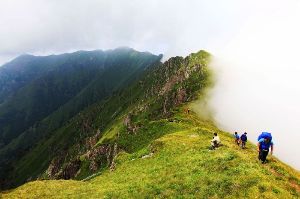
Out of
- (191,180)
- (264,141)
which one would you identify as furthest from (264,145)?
(191,180)

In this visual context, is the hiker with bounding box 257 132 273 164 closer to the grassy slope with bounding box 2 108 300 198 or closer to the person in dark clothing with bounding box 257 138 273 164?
the person in dark clothing with bounding box 257 138 273 164

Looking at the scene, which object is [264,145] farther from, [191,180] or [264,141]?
[191,180]

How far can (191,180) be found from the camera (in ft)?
135

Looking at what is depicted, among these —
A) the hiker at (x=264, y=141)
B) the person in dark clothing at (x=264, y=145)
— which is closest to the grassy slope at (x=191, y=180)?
the person in dark clothing at (x=264, y=145)

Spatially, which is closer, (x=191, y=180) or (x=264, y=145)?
(x=191, y=180)

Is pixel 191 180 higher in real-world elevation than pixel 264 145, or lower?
lower

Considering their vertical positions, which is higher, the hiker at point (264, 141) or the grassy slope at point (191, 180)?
the hiker at point (264, 141)

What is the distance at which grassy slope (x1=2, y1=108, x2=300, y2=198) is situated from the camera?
36.1m

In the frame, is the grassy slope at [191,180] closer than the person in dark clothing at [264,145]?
Yes

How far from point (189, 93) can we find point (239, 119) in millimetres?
23648

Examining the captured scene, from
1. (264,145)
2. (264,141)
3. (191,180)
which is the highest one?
(264,141)

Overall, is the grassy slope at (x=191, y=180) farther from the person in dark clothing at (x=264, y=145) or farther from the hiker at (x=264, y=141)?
the hiker at (x=264, y=141)

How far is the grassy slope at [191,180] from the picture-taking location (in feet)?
119

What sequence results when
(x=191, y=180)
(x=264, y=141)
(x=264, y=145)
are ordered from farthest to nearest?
1. (x=264, y=145)
2. (x=191, y=180)
3. (x=264, y=141)
